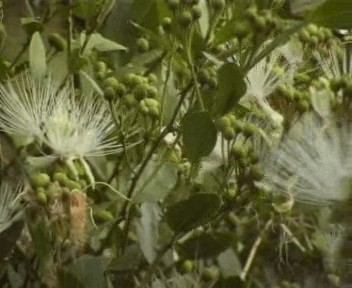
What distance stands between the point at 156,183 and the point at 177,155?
7cm

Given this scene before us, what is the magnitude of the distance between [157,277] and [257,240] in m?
0.08

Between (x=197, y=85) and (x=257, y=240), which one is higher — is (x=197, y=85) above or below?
above

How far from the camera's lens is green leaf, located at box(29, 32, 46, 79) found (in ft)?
2.77

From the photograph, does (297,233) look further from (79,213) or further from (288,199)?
(79,213)

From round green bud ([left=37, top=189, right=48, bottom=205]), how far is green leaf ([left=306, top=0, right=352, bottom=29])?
24 centimetres

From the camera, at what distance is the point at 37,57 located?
2.77 feet

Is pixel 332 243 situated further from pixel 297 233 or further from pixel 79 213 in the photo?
pixel 79 213

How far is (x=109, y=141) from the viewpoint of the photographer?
0.87m

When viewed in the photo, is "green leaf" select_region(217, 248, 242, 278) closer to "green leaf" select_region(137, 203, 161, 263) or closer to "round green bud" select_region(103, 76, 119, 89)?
"green leaf" select_region(137, 203, 161, 263)

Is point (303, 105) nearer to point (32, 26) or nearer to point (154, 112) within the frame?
point (154, 112)

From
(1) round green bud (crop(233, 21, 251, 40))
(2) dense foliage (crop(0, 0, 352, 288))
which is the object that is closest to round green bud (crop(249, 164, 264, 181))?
(2) dense foliage (crop(0, 0, 352, 288))

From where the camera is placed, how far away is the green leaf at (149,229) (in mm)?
800

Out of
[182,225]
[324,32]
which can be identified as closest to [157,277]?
[182,225]

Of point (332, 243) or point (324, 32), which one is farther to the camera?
point (324, 32)
